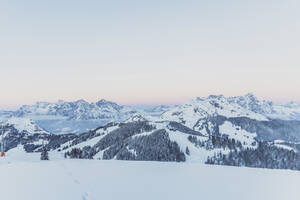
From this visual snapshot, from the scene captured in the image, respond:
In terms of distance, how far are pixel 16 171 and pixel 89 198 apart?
4.37 meters

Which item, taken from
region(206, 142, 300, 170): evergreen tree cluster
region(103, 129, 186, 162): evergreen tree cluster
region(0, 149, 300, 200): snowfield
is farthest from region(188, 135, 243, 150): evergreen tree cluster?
region(0, 149, 300, 200): snowfield

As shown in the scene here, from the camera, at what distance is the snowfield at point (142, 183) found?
19.2 ft

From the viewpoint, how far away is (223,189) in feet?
22.0

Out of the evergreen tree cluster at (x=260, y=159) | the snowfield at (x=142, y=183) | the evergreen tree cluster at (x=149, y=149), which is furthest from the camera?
the evergreen tree cluster at (x=260, y=159)

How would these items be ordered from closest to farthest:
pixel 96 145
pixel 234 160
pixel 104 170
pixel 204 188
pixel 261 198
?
pixel 261 198 < pixel 204 188 < pixel 104 170 < pixel 234 160 < pixel 96 145

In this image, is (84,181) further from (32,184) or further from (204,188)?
(204,188)

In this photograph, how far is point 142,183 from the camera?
22.5ft

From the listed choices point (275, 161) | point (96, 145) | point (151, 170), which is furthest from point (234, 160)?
point (151, 170)

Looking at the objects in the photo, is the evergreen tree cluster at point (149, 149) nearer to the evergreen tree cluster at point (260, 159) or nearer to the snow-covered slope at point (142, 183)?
the evergreen tree cluster at point (260, 159)

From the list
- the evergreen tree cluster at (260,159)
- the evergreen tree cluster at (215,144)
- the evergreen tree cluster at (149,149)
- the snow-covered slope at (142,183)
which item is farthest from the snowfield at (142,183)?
the evergreen tree cluster at (215,144)

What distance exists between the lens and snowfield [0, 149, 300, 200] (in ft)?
19.2

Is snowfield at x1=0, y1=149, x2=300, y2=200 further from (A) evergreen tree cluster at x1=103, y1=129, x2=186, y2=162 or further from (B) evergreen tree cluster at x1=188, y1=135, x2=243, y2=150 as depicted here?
(B) evergreen tree cluster at x1=188, y1=135, x2=243, y2=150

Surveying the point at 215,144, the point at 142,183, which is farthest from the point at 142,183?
the point at 215,144

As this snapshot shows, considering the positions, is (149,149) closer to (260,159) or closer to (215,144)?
(215,144)
